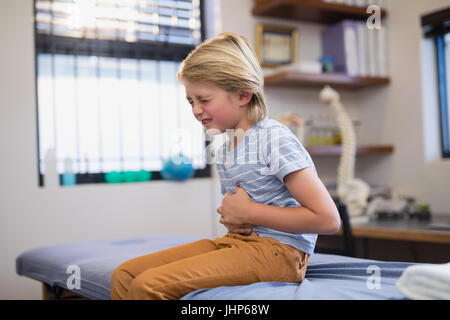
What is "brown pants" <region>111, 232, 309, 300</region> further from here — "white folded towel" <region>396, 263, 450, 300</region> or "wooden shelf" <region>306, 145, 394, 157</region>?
"wooden shelf" <region>306, 145, 394, 157</region>

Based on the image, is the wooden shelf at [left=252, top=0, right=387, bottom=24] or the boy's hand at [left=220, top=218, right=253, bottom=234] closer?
the boy's hand at [left=220, top=218, right=253, bottom=234]

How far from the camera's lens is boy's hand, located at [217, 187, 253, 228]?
104 centimetres

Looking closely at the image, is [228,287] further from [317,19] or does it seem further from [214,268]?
[317,19]

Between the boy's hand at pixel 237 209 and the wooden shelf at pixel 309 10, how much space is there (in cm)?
191

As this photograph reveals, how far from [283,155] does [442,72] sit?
7.39 ft

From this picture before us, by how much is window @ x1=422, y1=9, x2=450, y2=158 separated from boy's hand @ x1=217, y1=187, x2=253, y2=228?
217 centimetres

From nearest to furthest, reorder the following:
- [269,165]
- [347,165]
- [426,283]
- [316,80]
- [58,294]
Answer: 1. [426,283]
2. [269,165]
3. [58,294]
4. [347,165]
5. [316,80]

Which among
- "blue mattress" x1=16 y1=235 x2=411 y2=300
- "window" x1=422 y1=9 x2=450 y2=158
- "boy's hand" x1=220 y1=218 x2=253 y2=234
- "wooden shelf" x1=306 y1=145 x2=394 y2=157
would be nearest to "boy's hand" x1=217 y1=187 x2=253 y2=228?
"boy's hand" x1=220 y1=218 x2=253 y2=234

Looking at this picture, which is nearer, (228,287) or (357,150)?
(228,287)

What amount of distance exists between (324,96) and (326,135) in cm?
38

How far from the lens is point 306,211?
3.14ft

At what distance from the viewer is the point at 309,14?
296 centimetres

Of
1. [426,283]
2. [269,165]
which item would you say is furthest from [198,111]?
[426,283]
